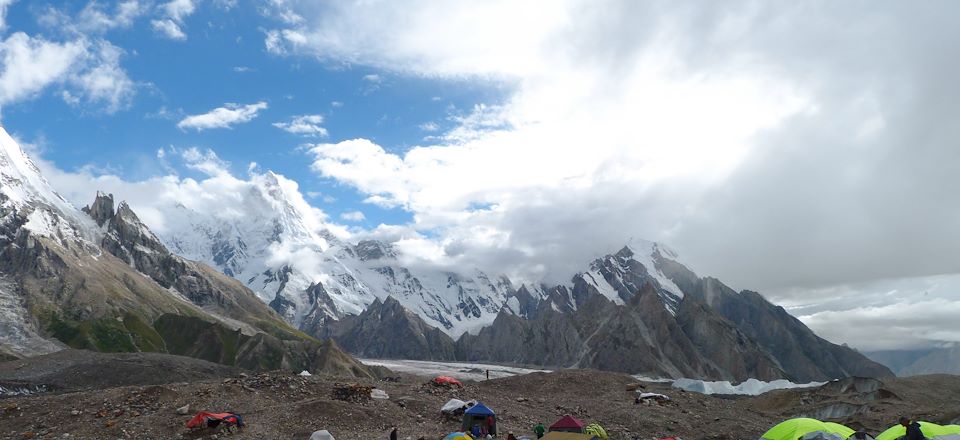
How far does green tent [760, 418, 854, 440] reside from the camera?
40.3 metres

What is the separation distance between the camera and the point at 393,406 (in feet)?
181

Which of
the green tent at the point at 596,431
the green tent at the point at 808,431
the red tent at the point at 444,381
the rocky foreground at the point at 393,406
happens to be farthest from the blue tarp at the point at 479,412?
the green tent at the point at 808,431

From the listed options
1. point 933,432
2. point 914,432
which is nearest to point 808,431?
point 914,432

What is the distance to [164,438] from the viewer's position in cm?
4466

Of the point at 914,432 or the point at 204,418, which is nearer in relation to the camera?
the point at 914,432

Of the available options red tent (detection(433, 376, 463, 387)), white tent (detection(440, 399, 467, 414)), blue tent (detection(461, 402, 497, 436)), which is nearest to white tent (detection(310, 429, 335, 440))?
blue tent (detection(461, 402, 497, 436))

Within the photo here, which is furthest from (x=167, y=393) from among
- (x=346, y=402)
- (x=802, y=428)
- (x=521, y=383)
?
(x=802, y=428)

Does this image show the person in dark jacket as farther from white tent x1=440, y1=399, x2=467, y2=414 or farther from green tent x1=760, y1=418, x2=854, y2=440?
white tent x1=440, y1=399, x2=467, y2=414

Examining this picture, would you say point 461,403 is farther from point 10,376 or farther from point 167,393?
point 10,376

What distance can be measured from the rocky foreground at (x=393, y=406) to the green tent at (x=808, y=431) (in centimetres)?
1192

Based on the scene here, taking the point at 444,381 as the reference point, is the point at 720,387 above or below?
below

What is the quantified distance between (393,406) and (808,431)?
2990 cm

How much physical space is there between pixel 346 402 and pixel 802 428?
1271 inches

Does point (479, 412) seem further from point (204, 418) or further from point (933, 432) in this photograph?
point (933, 432)
